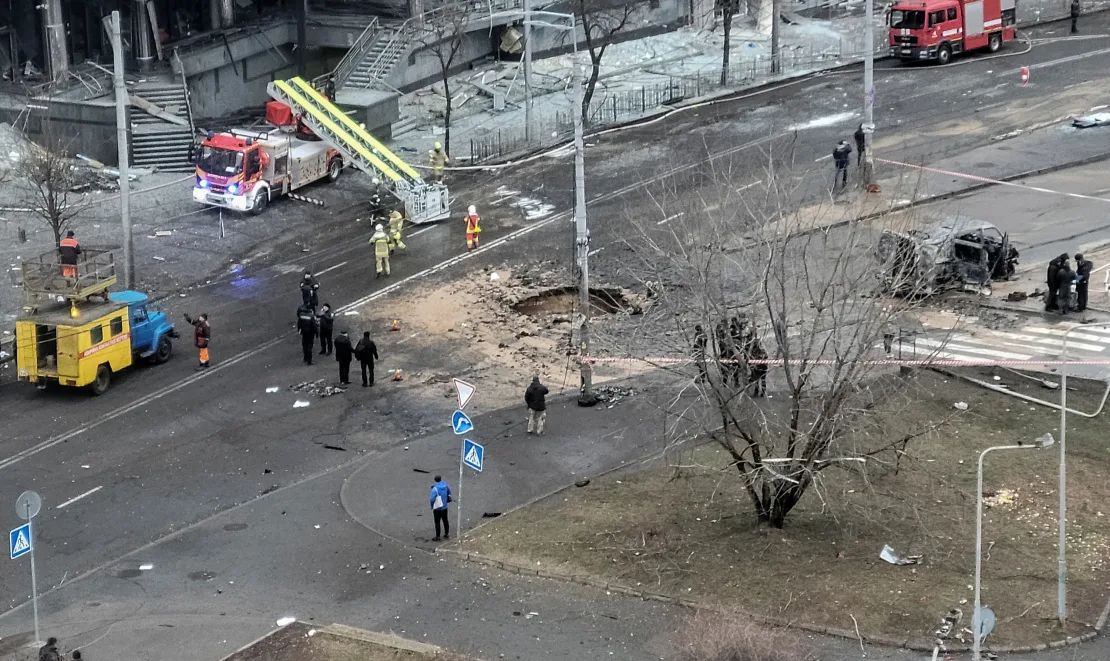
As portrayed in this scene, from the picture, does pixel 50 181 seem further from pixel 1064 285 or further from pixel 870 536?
pixel 1064 285

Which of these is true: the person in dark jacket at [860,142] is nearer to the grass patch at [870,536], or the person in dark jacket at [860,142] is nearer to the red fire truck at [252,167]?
the red fire truck at [252,167]

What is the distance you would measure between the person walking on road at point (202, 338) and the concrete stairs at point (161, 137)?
46.2 feet

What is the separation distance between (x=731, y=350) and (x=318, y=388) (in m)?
11.5

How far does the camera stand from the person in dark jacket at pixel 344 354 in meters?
34.0

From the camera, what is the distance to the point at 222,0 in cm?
5653

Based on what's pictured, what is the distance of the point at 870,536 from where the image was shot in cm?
2609

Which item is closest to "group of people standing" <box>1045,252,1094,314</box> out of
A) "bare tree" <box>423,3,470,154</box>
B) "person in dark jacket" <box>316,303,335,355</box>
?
"person in dark jacket" <box>316,303,335,355</box>

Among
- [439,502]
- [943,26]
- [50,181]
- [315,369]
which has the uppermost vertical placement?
[943,26]

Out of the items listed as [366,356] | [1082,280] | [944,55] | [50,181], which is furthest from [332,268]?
[944,55]

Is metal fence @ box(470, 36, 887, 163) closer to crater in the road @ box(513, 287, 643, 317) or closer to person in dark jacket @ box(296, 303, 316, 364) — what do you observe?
crater in the road @ box(513, 287, 643, 317)

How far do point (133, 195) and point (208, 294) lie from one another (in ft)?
25.1

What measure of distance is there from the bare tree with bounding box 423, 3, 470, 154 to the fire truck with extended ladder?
3.95m

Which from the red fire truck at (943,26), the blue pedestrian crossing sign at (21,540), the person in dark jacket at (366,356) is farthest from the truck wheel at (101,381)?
the red fire truck at (943,26)

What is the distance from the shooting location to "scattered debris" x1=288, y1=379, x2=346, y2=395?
112 feet
